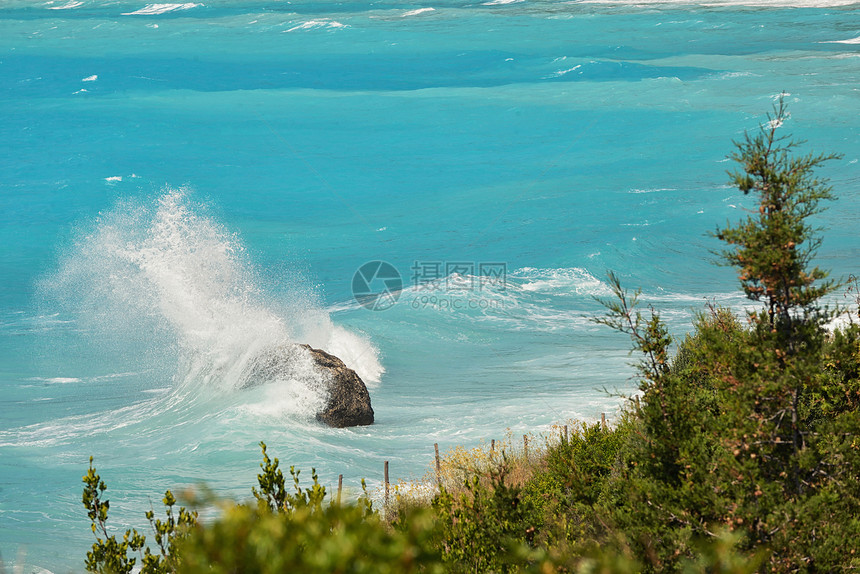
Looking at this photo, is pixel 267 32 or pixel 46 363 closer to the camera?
pixel 46 363

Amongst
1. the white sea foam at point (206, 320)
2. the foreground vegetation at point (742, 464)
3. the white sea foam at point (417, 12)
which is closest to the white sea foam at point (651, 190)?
the white sea foam at point (206, 320)

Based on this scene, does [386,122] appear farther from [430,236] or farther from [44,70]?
[44,70]

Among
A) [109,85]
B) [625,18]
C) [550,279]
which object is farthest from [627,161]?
[109,85]

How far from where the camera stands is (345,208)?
47969mm

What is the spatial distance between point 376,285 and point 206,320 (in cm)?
1199

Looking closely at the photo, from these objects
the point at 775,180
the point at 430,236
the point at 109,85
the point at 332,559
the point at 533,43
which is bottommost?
the point at 332,559

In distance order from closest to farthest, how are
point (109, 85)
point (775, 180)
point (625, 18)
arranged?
1. point (775, 180)
2. point (109, 85)
3. point (625, 18)

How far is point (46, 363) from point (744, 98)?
173 feet

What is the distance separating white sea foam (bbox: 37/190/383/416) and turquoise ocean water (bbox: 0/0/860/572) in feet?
0.40

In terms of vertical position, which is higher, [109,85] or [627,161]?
[109,85]

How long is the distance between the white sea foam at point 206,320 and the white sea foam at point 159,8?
62.7 metres

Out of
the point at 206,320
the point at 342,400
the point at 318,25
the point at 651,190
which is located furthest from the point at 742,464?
the point at 318,25

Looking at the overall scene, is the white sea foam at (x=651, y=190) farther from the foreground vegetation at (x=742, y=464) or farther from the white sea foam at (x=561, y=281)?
the foreground vegetation at (x=742, y=464)

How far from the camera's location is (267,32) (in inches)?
3233
